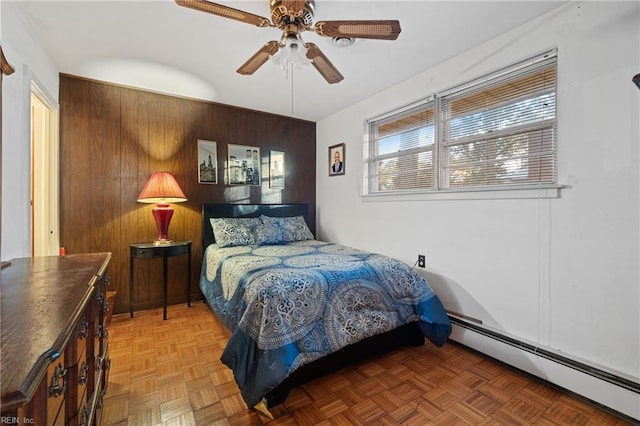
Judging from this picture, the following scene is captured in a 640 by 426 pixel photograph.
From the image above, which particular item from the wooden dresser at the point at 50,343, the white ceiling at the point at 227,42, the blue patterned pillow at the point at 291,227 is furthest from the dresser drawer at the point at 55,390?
the blue patterned pillow at the point at 291,227

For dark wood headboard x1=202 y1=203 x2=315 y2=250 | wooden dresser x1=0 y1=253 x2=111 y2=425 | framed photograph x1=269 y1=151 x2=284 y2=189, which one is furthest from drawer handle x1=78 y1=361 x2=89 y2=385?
framed photograph x1=269 y1=151 x2=284 y2=189

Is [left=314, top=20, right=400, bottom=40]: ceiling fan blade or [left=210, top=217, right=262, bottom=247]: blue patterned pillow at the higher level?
[left=314, top=20, right=400, bottom=40]: ceiling fan blade

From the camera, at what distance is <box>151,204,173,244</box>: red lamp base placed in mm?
2855

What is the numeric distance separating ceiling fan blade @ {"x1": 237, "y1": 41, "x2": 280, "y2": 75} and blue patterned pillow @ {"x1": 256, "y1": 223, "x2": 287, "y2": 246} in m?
1.70

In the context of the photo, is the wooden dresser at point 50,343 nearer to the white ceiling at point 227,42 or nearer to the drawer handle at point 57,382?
the drawer handle at point 57,382

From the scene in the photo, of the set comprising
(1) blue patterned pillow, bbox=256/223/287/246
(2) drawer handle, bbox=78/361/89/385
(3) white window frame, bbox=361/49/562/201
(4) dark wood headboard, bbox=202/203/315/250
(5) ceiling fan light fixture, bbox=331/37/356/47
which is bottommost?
(2) drawer handle, bbox=78/361/89/385

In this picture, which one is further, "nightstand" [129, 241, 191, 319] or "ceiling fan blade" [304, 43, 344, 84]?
"nightstand" [129, 241, 191, 319]

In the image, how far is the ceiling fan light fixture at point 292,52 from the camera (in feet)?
5.42

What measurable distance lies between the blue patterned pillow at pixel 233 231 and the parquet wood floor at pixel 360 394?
1.06 meters

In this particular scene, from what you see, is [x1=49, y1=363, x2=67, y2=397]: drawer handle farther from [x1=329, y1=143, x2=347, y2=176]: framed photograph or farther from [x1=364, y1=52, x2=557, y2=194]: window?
[x1=329, y1=143, x2=347, y2=176]: framed photograph

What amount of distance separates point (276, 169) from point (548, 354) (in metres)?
3.34

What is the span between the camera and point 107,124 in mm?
2848

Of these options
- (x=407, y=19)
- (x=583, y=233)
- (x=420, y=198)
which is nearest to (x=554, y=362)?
(x=583, y=233)

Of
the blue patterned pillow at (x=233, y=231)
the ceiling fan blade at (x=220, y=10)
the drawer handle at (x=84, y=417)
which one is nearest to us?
the drawer handle at (x=84, y=417)
